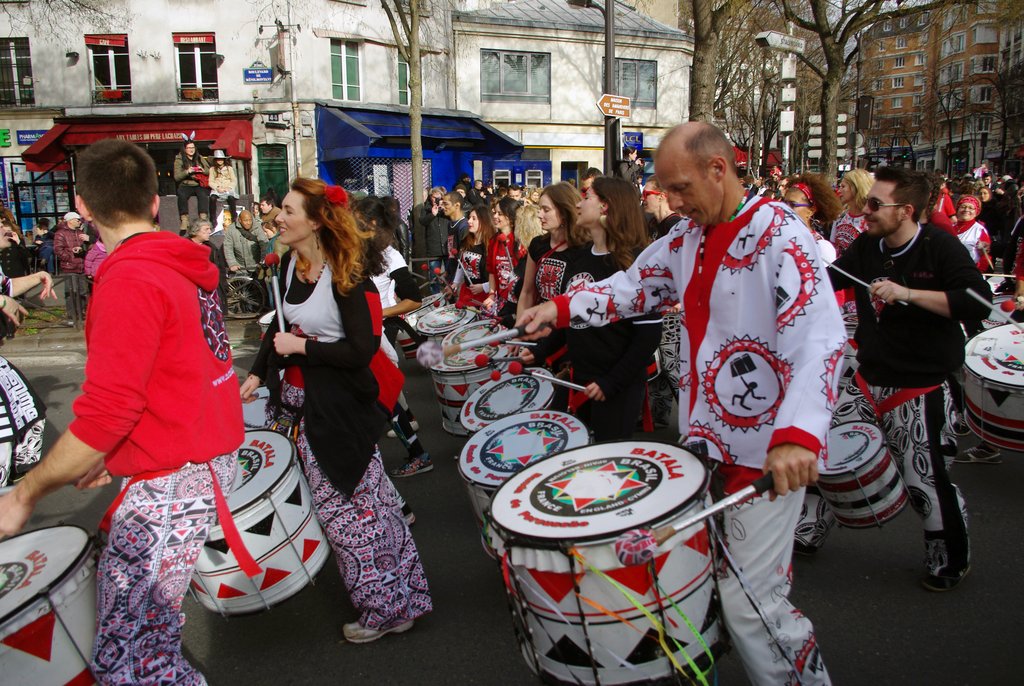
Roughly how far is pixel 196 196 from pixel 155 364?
1222cm

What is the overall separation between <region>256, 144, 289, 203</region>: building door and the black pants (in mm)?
10460

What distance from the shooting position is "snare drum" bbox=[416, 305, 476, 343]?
7.15m

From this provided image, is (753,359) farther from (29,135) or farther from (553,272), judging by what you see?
(29,135)

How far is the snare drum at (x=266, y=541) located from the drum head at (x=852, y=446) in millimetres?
2320

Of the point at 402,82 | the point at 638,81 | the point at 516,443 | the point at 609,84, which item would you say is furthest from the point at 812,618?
the point at 638,81

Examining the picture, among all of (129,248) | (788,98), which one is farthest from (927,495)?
(788,98)

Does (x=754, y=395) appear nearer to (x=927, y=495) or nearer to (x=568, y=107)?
(x=927, y=495)

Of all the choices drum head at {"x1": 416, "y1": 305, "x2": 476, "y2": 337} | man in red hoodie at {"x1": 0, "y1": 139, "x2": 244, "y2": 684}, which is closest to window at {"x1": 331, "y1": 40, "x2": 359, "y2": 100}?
drum head at {"x1": 416, "y1": 305, "x2": 476, "y2": 337}

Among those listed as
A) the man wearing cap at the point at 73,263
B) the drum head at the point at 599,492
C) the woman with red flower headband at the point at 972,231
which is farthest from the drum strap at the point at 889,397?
the man wearing cap at the point at 73,263

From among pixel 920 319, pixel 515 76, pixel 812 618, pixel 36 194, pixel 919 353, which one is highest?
pixel 515 76

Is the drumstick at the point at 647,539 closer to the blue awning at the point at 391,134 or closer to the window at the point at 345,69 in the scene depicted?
the blue awning at the point at 391,134

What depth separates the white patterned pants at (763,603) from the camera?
223 centimetres

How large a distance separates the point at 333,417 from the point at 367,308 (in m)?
0.49

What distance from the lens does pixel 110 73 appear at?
2348 cm
